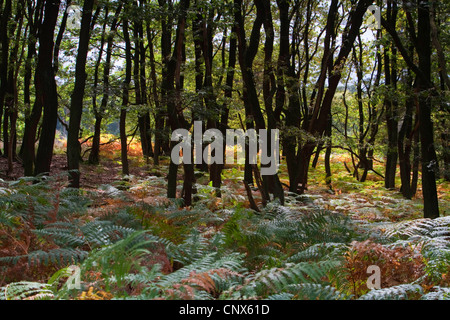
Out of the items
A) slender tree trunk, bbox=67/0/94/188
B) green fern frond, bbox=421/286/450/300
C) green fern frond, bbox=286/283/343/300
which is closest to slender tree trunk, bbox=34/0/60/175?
slender tree trunk, bbox=67/0/94/188

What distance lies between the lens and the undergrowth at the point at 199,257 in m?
2.04

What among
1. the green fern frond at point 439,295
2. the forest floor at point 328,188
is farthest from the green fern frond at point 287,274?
the forest floor at point 328,188

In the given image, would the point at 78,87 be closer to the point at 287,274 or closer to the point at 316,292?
the point at 287,274

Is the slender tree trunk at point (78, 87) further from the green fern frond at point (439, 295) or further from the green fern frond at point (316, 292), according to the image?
the green fern frond at point (439, 295)

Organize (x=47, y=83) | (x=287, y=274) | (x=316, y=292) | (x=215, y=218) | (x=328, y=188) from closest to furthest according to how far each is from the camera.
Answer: (x=316, y=292) → (x=287, y=274) → (x=215, y=218) → (x=47, y=83) → (x=328, y=188)

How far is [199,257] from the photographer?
2885 millimetres

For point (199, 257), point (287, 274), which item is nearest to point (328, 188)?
point (199, 257)

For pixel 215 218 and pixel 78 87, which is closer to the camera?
pixel 215 218

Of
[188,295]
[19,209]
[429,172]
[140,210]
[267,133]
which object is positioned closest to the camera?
[188,295]

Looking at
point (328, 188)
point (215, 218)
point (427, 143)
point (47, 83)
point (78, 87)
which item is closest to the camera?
point (215, 218)

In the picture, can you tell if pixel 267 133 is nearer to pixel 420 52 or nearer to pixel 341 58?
pixel 341 58
